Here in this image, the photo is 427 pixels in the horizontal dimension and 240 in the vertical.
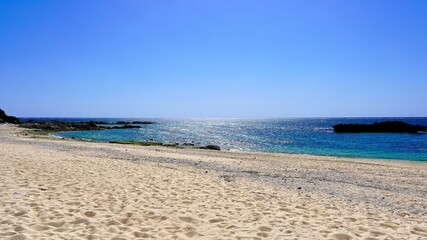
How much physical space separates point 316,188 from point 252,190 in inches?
130

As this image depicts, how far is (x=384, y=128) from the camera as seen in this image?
89.2m

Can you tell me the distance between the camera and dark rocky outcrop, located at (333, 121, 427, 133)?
282ft

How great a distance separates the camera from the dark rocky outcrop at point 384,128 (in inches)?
3383

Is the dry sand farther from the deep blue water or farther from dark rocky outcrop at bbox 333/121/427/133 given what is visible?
dark rocky outcrop at bbox 333/121/427/133

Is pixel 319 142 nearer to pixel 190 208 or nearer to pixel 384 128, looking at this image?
pixel 384 128

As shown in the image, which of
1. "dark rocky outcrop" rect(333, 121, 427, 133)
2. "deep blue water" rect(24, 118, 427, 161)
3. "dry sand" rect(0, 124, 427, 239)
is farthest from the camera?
"dark rocky outcrop" rect(333, 121, 427, 133)

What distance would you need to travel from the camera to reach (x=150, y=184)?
1216 centimetres

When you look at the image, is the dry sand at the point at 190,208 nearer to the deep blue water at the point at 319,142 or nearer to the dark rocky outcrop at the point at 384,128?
the deep blue water at the point at 319,142

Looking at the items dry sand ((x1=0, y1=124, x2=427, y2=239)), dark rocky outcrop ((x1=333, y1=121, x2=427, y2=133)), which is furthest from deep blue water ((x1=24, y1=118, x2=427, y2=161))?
dry sand ((x1=0, y1=124, x2=427, y2=239))

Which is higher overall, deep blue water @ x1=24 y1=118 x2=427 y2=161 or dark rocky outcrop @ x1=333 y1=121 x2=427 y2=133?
dark rocky outcrop @ x1=333 y1=121 x2=427 y2=133

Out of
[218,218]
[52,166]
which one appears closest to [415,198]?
[218,218]

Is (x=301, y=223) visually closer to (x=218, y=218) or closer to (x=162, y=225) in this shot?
(x=218, y=218)

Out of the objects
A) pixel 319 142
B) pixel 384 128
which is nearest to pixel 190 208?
pixel 319 142

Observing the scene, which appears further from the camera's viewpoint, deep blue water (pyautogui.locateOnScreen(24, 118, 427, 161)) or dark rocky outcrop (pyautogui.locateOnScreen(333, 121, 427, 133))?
dark rocky outcrop (pyautogui.locateOnScreen(333, 121, 427, 133))
